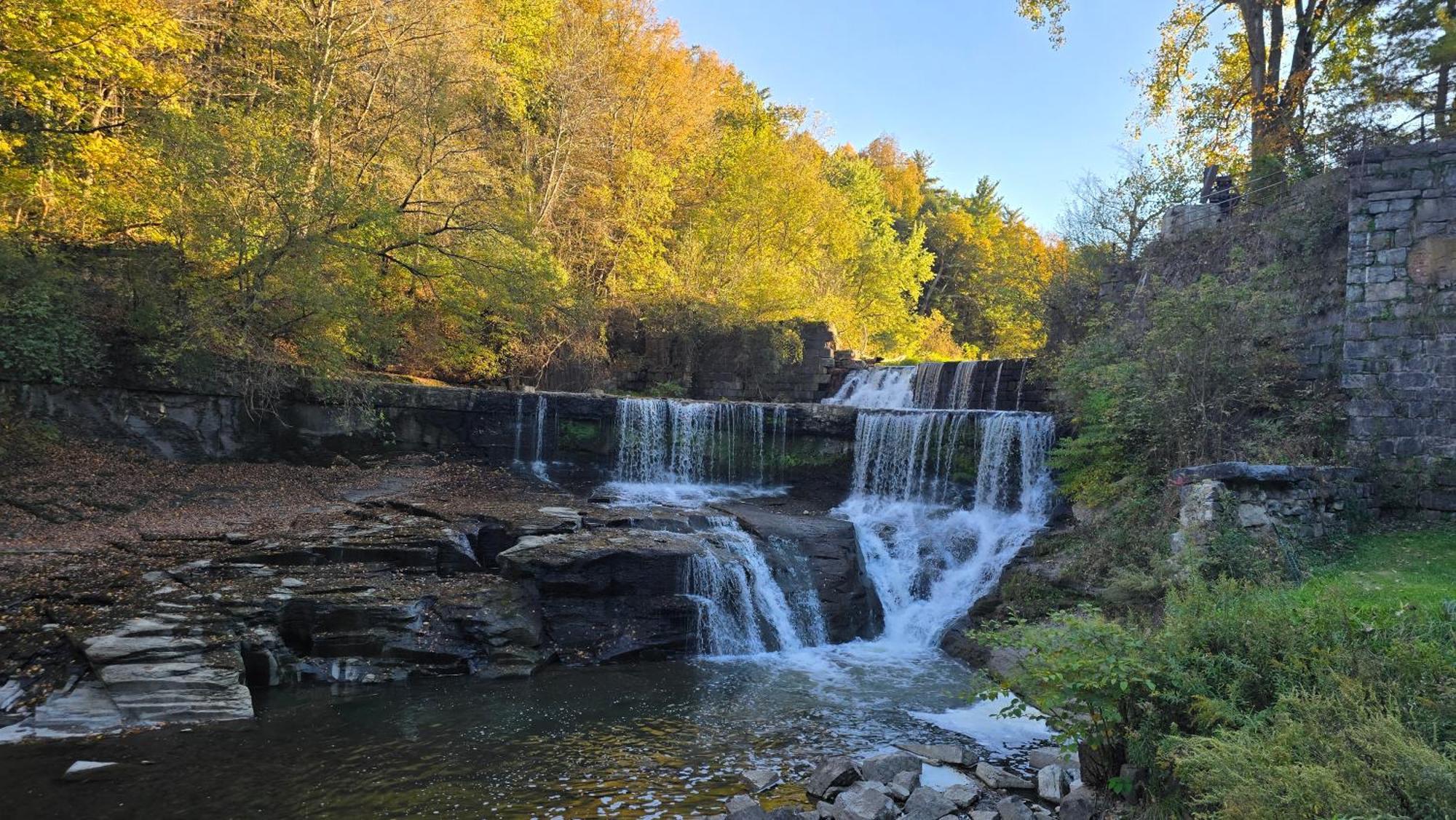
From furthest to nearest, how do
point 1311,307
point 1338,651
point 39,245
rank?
point 39,245 → point 1311,307 → point 1338,651

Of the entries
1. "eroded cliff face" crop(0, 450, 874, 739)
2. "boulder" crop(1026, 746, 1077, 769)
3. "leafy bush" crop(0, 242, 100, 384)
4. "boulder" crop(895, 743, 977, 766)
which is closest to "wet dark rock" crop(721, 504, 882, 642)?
"eroded cliff face" crop(0, 450, 874, 739)

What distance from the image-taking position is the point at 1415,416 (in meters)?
8.41

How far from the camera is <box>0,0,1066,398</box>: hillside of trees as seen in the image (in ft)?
34.2

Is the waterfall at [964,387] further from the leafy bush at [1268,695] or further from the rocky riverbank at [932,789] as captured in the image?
the rocky riverbank at [932,789]

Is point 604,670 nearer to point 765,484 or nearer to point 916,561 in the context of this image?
point 916,561

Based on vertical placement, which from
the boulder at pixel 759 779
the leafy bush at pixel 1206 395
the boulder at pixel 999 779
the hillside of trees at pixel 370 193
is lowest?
the boulder at pixel 759 779

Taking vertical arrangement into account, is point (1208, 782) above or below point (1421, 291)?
below

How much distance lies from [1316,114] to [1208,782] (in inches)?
483

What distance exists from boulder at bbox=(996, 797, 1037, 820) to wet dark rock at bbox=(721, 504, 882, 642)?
4.71 m

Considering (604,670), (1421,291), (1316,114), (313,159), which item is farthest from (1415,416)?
(313,159)

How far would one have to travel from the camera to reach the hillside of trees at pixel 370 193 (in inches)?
410

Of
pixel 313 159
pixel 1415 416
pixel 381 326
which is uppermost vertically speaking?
pixel 313 159

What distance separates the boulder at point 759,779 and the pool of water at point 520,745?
9cm

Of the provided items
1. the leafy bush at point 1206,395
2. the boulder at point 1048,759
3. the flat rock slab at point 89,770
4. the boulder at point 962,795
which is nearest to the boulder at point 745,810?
the boulder at point 962,795
